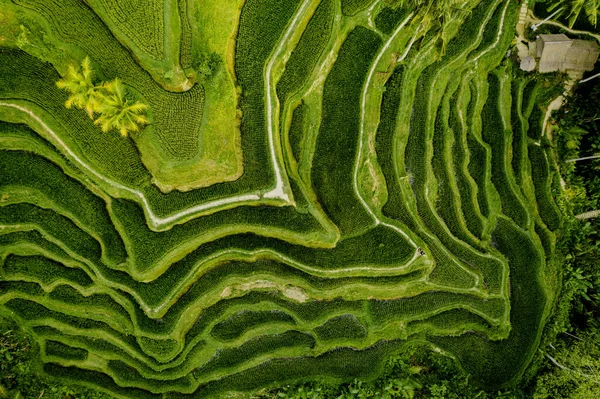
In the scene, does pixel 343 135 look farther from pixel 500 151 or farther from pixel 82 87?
pixel 82 87

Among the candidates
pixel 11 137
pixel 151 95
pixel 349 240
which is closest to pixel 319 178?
pixel 349 240

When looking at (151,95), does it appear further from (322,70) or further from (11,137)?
(322,70)

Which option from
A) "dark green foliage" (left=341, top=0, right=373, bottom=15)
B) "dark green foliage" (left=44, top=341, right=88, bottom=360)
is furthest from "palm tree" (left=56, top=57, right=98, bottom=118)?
"dark green foliage" (left=44, top=341, right=88, bottom=360)

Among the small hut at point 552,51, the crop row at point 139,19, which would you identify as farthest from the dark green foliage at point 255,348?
the small hut at point 552,51

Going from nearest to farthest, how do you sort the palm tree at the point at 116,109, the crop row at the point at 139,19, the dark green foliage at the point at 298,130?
the palm tree at the point at 116,109 → the crop row at the point at 139,19 → the dark green foliage at the point at 298,130

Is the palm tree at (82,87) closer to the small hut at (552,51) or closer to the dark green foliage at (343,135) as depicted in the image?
the dark green foliage at (343,135)

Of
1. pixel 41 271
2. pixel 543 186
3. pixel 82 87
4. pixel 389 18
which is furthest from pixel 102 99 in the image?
pixel 543 186

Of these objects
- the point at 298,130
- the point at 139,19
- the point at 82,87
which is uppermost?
the point at 139,19
